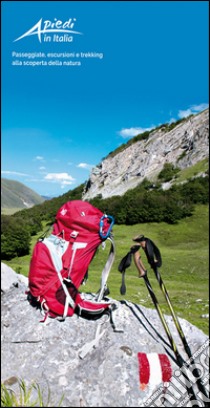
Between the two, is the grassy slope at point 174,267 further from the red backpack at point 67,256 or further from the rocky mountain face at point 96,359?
the red backpack at point 67,256

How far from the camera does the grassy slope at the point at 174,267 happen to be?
5.57 m

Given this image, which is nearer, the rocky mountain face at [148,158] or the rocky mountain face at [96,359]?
the rocky mountain face at [96,359]

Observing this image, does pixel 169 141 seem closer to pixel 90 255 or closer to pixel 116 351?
pixel 90 255

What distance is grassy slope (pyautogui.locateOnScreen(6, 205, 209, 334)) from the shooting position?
18.3 feet

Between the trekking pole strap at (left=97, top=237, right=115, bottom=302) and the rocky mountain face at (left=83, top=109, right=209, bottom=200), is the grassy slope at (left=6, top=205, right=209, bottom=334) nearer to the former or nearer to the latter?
the trekking pole strap at (left=97, top=237, right=115, bottom=302)

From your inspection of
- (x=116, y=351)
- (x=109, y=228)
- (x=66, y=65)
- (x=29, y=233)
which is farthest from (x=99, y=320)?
(x=66, y=65)

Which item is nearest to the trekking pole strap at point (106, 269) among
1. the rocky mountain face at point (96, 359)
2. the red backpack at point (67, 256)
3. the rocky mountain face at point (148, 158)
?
the red backpack at point (67, 256)

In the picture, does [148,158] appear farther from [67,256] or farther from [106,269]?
[67,256]

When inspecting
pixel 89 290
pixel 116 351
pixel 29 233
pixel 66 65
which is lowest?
A: pixel 116 351

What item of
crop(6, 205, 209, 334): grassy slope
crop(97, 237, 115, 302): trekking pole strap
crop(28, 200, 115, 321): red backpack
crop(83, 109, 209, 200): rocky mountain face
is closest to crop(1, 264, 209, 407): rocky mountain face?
crop(28, 200, 115, 321): red backpack

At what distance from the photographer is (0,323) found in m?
5.23

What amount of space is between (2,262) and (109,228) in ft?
9.19

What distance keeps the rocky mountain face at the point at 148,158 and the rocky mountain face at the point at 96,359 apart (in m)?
2.15

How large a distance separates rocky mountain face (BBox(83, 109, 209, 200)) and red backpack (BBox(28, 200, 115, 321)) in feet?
3.97
